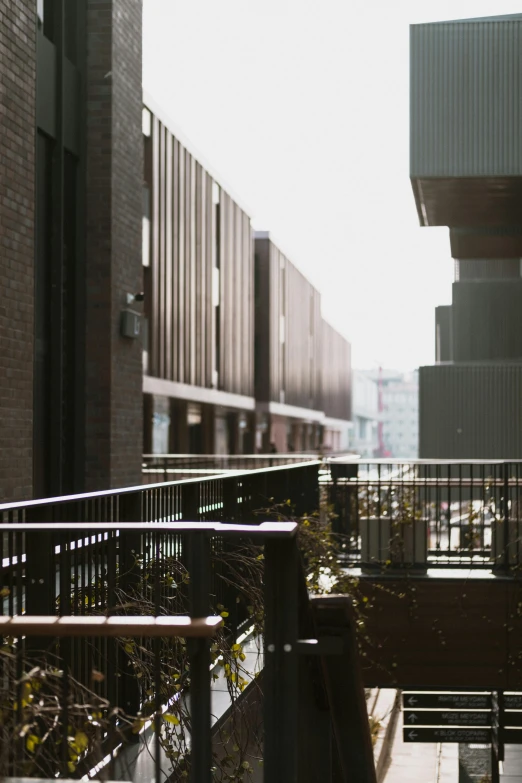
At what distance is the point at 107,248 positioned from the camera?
1294 cm

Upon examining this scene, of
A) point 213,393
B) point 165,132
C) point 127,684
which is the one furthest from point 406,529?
point 213,393

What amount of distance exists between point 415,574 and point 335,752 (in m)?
9.40

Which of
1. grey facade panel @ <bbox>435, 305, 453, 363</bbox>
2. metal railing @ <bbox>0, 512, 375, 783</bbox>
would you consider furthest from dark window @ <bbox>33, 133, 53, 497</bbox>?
grey facade panel @ <bbox>435, 305, 453, 363</bbox>

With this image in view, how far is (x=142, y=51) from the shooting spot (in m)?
14.5

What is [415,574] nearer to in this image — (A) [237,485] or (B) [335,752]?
(A) [237,485]

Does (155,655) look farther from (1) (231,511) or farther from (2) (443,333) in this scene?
(2) (443,333)

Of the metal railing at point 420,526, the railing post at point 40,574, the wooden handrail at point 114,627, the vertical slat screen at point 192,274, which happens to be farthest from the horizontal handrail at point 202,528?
the vertical slat screen at point 192,274

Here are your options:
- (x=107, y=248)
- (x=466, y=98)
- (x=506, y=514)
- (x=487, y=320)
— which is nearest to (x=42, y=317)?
(x=107, y=248)

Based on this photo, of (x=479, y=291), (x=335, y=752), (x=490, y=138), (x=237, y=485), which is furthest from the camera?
(x=479, y=291)

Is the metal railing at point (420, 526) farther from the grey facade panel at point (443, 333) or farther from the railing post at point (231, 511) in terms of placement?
the grey facade panel at point (443, 333)

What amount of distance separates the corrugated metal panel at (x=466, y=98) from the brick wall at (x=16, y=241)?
815 centimetres

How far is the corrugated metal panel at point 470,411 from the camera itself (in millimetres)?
22453

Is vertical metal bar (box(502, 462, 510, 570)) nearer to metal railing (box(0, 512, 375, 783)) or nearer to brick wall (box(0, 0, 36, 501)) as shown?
brick wall (box(0, 0, 36, 501))

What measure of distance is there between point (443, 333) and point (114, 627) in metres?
25.8
